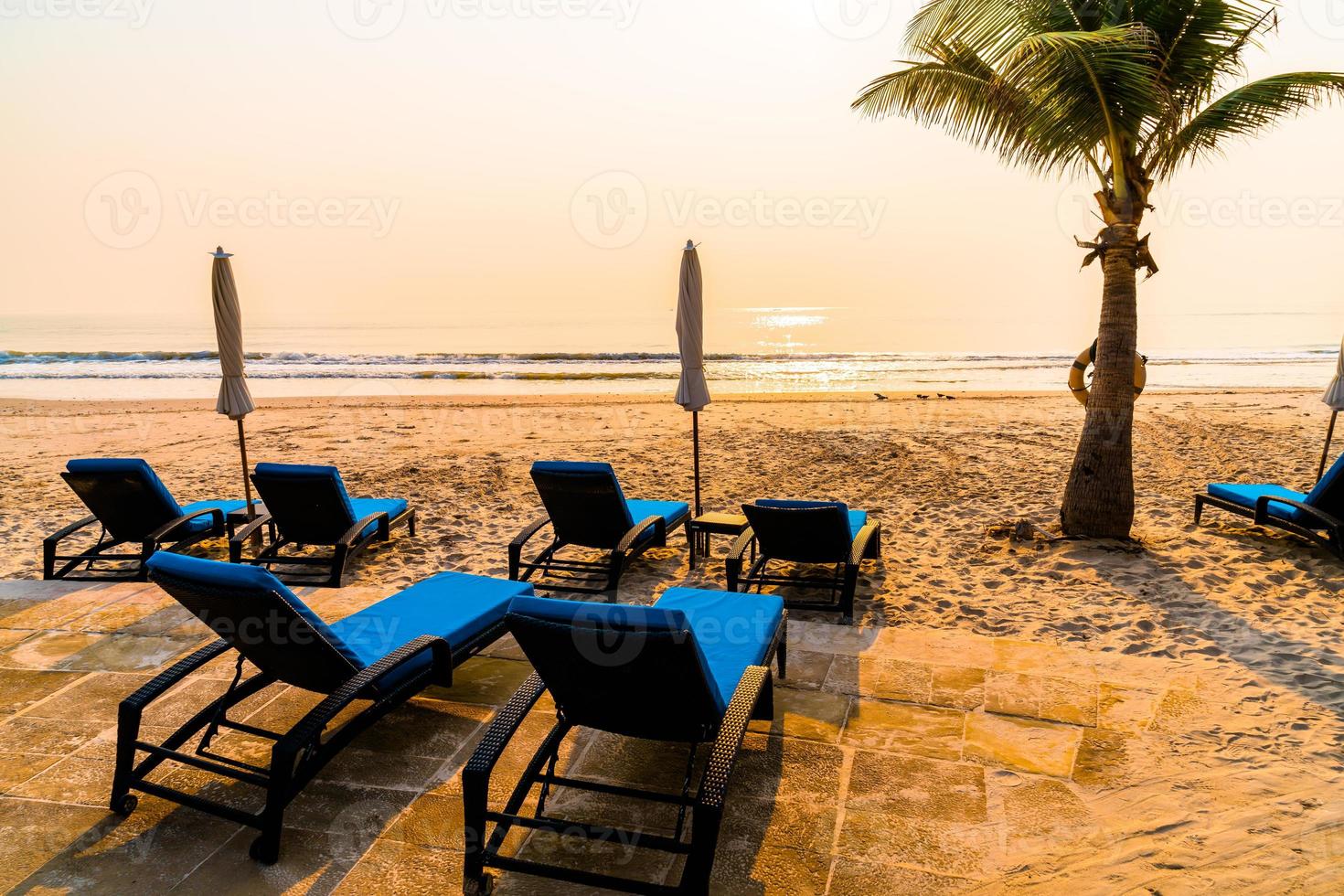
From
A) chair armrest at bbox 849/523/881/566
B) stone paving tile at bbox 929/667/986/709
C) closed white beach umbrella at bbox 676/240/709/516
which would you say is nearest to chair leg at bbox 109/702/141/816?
stone paving tile at bbox 929/667/986/709

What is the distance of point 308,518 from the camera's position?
6.33 meters

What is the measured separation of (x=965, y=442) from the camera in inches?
489

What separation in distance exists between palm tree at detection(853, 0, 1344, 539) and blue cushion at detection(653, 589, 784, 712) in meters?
4.34

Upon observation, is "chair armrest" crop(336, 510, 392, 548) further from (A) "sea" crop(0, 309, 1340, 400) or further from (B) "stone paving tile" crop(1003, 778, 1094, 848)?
(A) "sea" crop(0, 309, 1340, 400)

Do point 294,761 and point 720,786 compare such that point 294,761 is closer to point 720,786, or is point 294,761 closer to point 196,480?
point 720,786

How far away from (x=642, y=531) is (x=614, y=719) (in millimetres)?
3110

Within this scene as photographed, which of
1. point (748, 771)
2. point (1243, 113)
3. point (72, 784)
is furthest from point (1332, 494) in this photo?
point (72, 784)

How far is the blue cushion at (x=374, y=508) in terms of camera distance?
669 cm

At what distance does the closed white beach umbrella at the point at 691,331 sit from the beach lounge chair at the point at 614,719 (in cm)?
419

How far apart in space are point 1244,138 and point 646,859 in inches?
307

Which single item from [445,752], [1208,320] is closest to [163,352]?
[445,752]

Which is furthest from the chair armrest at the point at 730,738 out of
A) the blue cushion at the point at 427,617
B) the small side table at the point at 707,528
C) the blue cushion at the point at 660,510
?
the blue cushion at the point at 660,510

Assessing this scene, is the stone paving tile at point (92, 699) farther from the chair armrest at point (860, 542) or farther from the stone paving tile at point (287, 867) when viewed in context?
the chair armrest at point (860, 542)

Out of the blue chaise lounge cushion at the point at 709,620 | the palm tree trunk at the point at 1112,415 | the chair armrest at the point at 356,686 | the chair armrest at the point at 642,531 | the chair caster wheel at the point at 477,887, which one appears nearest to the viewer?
the chair caster wheel at the point at 477,887
